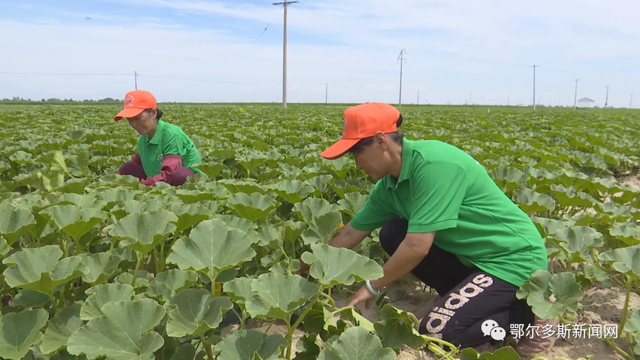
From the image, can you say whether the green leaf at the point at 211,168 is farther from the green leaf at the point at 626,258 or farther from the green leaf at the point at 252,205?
the green leaf at the point at 626,258

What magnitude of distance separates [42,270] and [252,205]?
1292 mm

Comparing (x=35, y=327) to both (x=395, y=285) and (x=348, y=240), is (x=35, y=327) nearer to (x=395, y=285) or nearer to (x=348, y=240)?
(x=348, y=240)

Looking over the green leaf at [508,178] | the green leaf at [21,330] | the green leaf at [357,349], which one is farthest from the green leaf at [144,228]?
the green leaf at [508,178]

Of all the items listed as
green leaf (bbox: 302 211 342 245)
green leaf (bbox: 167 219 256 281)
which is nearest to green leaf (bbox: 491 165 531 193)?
green leaf (bbox: 302 211 342 245)

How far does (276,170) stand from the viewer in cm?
510

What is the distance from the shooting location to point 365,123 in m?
2.29

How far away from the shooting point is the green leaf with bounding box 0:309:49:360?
1706 millimetres

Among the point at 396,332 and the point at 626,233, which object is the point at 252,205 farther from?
the point at 626,233

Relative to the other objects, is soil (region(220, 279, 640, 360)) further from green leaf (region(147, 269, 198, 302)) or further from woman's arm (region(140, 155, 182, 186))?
woman's arm (region(140, 155, 182, 186))

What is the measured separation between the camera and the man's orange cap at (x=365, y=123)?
2297 mm

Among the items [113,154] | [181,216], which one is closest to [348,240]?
[181,216]

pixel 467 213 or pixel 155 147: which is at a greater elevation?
pixel 155 147

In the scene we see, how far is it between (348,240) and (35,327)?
66.0 inches

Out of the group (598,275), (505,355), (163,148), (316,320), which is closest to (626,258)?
(598,275)
